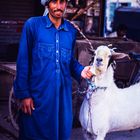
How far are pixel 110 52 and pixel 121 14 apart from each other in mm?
12409

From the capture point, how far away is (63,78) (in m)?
4.21

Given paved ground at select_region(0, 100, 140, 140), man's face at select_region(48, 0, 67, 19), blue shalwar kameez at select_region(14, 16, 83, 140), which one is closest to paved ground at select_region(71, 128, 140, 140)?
paved ground at select_region(0, 100, 140, 140)

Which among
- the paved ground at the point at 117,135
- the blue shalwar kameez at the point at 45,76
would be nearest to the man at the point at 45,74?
the blue shalwar kameez at the point at 45,76

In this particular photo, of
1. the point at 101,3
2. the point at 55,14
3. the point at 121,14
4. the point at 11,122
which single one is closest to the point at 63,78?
the point at 55,14

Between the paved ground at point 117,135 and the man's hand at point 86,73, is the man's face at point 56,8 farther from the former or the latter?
the paved ground at point 117,135

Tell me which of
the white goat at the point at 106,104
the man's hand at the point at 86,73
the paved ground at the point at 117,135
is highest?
the man's hand at the point at 86,73

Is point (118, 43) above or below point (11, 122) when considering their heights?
above

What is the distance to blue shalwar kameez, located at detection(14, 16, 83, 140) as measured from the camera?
13.4 ft

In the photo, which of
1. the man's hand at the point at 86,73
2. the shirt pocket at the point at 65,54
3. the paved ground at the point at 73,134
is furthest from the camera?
the paved ground at the point at 73,134

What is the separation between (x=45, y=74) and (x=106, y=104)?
1464 millimetres

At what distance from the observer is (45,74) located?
4094mm

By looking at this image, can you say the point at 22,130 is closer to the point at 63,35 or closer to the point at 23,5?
the point at 63,35

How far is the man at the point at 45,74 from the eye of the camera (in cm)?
407

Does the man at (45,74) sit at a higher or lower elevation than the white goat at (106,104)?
higher
